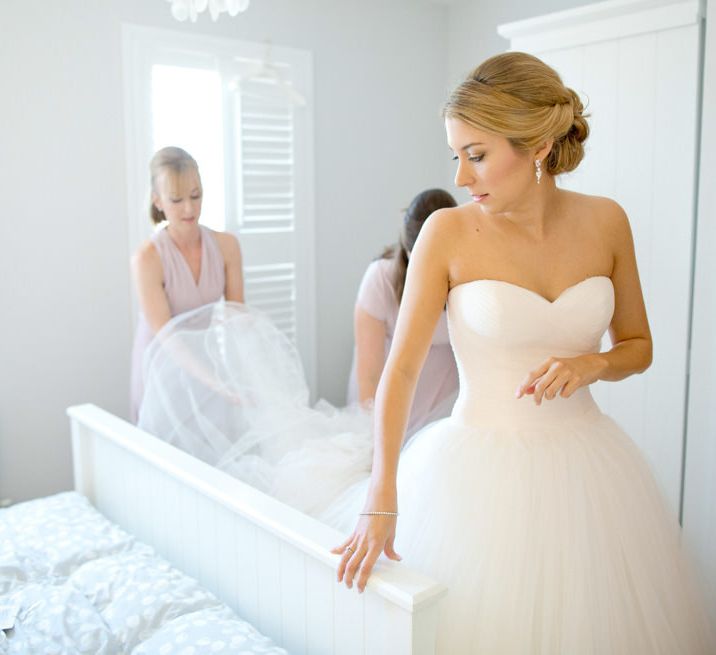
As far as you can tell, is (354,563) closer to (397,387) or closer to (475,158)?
(397,387)

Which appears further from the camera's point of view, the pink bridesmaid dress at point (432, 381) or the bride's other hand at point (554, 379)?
the pink bridesmaid dress at point (432, 381)

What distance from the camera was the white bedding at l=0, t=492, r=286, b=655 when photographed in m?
1.55

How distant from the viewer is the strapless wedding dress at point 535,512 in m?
1.40

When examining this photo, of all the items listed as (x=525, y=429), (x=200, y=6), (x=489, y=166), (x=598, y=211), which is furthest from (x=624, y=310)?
(x=200, y=6)

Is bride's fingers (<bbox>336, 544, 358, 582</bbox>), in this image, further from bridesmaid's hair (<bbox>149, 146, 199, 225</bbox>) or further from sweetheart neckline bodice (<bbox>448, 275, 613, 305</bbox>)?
bridesmaid's hair (<bbox>149, 146, 199, 225</bbox>)

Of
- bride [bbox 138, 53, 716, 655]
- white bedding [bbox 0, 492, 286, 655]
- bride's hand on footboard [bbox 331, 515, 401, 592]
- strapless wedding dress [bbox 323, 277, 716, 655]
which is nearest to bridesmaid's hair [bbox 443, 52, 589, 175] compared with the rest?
bride [bbox 138, 53, 716, 655]

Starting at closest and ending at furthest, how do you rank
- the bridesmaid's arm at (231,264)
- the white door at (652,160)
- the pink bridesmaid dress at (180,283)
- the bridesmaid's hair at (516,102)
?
the bridesmaid's hair at (516,102), the white door at (652,160), the pink bridesmaid dress at (180,283), the bridesmaid's arm at (231,264)

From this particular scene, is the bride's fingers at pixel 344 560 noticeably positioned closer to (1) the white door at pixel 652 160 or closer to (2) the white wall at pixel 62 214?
(1) the white door at pixel 652 160

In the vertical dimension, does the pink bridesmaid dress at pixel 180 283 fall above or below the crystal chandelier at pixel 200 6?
below

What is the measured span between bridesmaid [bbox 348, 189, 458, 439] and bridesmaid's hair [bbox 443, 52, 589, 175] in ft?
2.50

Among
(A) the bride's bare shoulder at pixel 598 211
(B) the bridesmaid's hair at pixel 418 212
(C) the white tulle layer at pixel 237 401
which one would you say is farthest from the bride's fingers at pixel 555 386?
(B) the bridesmaid's hair at pixel 418 212

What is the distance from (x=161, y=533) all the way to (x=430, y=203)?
43.4 inches

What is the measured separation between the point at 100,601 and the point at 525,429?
0.96 m

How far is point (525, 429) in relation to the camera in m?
1.56
